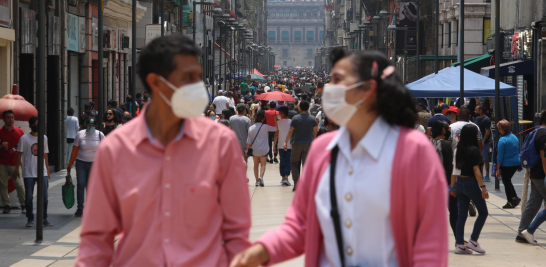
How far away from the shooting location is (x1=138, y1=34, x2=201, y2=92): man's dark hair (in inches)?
126

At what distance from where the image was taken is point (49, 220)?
38.4 ft

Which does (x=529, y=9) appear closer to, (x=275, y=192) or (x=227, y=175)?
(x=275, y=192)

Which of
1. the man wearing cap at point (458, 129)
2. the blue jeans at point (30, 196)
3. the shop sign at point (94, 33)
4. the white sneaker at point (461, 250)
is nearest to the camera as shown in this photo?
the white sneaker at point (461, 250)

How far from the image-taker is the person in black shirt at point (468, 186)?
8.85 m

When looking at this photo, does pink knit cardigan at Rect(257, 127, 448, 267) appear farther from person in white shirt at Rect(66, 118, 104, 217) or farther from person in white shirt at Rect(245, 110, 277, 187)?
person in white shirt at Rect(245, 110, 277, 187)

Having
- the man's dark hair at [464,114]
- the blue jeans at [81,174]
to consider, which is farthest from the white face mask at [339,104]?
the man's dark hair at [464,114]

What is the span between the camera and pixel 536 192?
32.8ft

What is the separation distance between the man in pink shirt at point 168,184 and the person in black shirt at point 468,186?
6009mm

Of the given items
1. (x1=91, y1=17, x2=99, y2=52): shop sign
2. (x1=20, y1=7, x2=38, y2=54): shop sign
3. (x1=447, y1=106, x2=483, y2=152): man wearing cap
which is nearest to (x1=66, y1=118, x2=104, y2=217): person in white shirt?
(x1=447, y1=106, x2=483, y2=152): man wearing cap

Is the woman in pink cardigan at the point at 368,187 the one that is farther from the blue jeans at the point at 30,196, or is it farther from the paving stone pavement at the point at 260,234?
the blue jeans at the point at 30,196

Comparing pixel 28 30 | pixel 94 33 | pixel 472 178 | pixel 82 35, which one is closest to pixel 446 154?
pixel 472 178

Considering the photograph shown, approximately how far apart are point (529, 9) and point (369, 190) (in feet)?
75.8

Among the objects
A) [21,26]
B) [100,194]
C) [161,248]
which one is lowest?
[161,248]

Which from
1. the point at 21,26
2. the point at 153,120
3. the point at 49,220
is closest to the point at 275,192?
the point at 49,220
